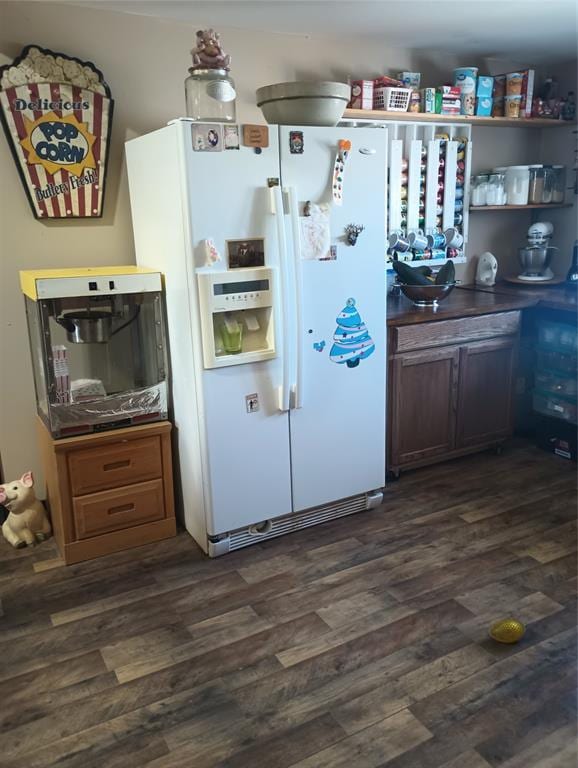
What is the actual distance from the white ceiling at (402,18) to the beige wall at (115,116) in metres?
0.08

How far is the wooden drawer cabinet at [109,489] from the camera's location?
8.97 feet

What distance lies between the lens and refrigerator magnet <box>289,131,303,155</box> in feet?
8.57

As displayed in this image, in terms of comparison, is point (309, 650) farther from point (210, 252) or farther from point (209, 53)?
point (209, 53)

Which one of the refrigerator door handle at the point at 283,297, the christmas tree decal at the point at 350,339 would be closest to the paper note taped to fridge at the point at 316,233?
the refrigerator door handle at the point at 283,297

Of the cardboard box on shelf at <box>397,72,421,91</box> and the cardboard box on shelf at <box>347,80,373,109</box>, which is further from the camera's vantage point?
the cardboard box on shelf at <box>397,72,421,91</box>

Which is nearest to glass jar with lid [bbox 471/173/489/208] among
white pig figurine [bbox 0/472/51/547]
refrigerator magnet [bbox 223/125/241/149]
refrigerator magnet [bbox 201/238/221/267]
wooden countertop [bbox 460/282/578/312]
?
wooden countertop [bbox 460/282/578/312]

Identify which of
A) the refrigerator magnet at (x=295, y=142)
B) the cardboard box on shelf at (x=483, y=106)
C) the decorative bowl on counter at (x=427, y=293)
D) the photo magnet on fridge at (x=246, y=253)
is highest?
the cardboard box on shelf at (x=483, y=106)

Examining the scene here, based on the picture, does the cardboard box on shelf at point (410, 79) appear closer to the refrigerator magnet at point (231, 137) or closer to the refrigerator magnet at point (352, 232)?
the refrigerator magnet at point (352, 232)

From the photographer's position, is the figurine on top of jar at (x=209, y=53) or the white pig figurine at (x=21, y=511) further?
the white pig figurine at (x=21, y=511)

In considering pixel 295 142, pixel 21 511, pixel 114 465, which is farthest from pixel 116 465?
pixel 295 142

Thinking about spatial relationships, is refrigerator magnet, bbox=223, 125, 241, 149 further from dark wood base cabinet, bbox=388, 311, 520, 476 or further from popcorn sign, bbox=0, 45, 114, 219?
dark wood base cabinet, bbox=388, 311, 520, 476

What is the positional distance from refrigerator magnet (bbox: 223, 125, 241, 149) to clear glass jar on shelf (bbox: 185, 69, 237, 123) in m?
0.09

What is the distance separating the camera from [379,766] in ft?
5.86

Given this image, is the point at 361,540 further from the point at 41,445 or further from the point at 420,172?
the point at 420,172
